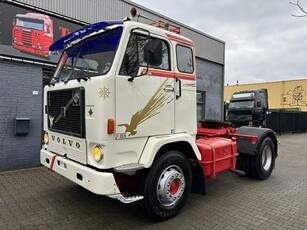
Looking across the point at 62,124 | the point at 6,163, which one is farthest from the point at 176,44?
the point at 6,163

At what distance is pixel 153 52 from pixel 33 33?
16.3 feet

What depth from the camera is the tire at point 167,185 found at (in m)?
3.78

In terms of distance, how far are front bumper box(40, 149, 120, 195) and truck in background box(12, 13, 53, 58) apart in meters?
4.21

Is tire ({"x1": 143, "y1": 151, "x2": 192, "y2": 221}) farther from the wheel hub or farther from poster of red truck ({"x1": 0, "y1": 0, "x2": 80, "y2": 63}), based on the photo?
poster of red truck ({"x1": 0, "y1": 0, "x2": 80, "y2": 63})

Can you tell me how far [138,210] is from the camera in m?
4.39

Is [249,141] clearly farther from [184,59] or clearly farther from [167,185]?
[167,185]

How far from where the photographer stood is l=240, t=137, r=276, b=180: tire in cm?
612

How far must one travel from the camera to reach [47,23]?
24.2 ft

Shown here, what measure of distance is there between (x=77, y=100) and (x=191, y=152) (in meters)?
2.15

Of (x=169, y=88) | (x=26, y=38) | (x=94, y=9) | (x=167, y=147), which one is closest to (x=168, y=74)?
(x=169, y=88)

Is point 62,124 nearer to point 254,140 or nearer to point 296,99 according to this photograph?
point 254,140

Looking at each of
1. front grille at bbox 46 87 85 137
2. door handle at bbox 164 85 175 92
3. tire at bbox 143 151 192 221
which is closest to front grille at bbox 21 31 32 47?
front grille at bbox 46 87 85 137

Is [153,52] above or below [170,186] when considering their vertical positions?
above

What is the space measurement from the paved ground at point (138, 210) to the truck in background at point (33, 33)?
3.46 m
